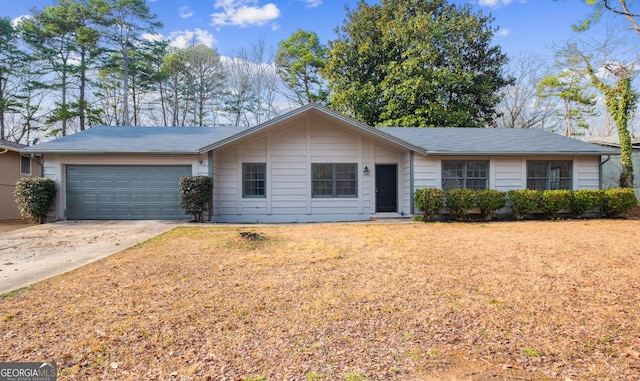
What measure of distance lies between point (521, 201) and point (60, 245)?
13.2 meters

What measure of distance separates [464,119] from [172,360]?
19.9 meters

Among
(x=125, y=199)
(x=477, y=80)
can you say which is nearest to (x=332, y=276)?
(x=125, y=199)

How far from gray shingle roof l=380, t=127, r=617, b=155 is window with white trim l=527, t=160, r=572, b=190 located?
588 millimetres

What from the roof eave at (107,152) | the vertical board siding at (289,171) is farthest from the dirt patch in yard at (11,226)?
the vertical board siding at (289,171)

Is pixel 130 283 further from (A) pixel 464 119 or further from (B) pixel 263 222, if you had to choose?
(A) pixel 464 119

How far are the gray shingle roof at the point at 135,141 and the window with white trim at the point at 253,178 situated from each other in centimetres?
183

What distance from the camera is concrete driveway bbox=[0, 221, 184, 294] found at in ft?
16.9

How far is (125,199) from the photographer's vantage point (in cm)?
1150

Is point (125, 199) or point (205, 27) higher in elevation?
point (205, 27)

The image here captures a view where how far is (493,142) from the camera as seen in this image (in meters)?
12.7

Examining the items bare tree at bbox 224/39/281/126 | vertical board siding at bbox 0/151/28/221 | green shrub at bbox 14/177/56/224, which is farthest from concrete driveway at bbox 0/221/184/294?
bare tree at bbox 224/39/281/126

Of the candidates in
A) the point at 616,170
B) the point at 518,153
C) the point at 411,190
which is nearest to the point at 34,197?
the point at 411,190

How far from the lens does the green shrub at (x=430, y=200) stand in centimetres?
1097

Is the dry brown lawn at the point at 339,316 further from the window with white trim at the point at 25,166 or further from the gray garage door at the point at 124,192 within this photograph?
the window with white trim at the point at 25,166
